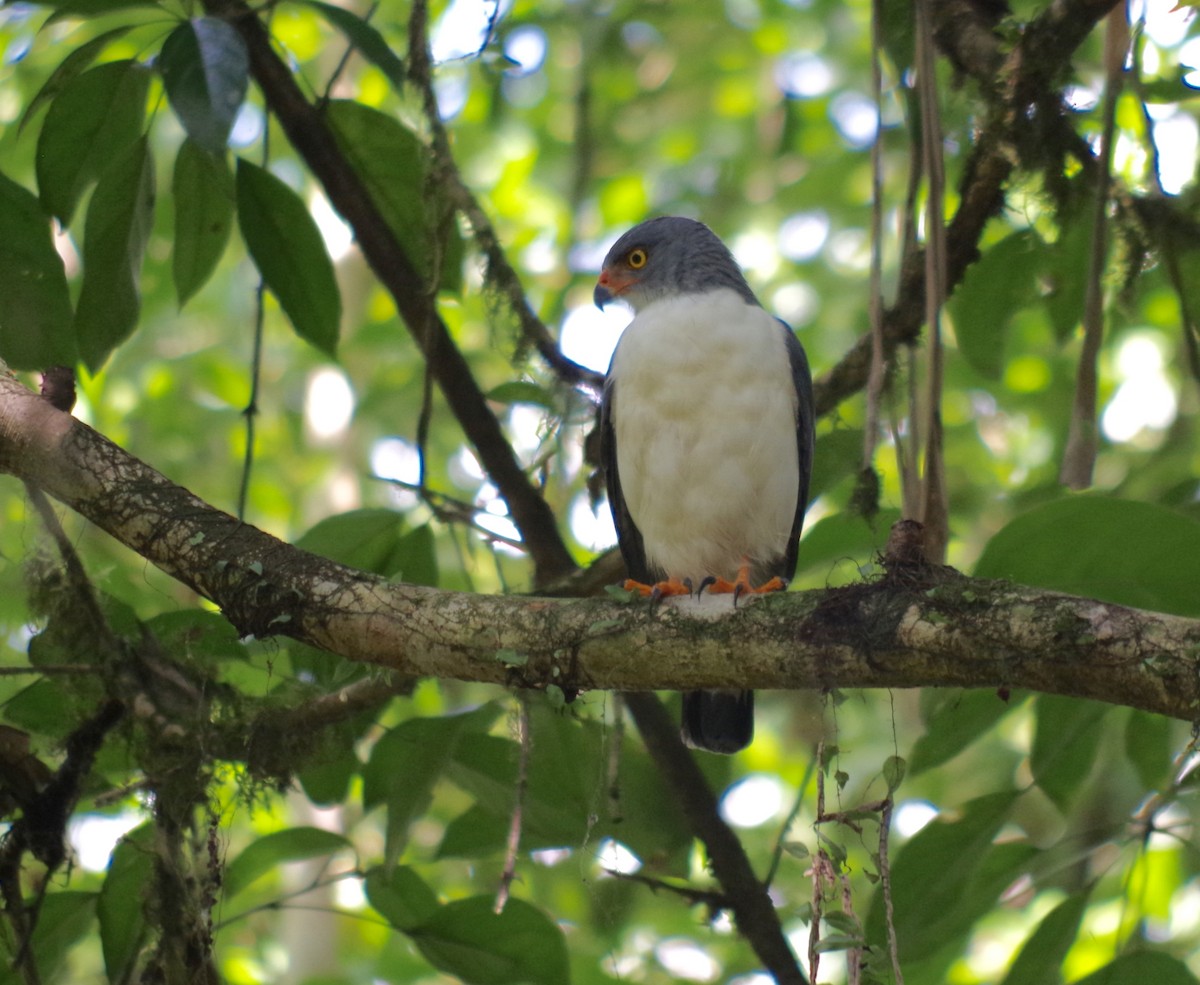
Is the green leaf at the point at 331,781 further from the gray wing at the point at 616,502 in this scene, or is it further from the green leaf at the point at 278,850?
the gray wing at the point at 616,502

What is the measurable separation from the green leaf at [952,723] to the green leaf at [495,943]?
3.39ft

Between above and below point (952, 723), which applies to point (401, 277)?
above

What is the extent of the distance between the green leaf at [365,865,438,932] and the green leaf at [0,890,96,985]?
0.72 m

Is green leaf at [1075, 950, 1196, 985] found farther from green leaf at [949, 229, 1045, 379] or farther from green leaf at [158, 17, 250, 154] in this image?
green leaf at [158, 17, 250, 154]

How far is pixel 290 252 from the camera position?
11.7 ft

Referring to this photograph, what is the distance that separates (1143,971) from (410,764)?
5.82ft

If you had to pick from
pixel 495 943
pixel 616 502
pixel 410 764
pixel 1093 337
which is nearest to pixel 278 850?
pixel 410 764

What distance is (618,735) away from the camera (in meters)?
3.52

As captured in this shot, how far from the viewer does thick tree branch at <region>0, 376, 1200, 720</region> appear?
6.15ft

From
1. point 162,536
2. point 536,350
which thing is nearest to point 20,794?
point 162,536

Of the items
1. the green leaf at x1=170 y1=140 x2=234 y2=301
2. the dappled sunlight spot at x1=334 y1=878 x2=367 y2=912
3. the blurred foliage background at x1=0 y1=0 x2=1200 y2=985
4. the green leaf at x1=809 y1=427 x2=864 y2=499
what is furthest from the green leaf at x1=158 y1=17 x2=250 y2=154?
the dappled sunlight spot at x1=334 y1=878 x2=367 y2=912

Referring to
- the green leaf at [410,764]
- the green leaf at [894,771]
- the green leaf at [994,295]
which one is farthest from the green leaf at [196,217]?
the green leaf at [894,771]

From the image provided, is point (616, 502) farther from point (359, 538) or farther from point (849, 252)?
point (849, 252)

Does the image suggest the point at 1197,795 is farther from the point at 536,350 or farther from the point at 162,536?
the point at 162,536
